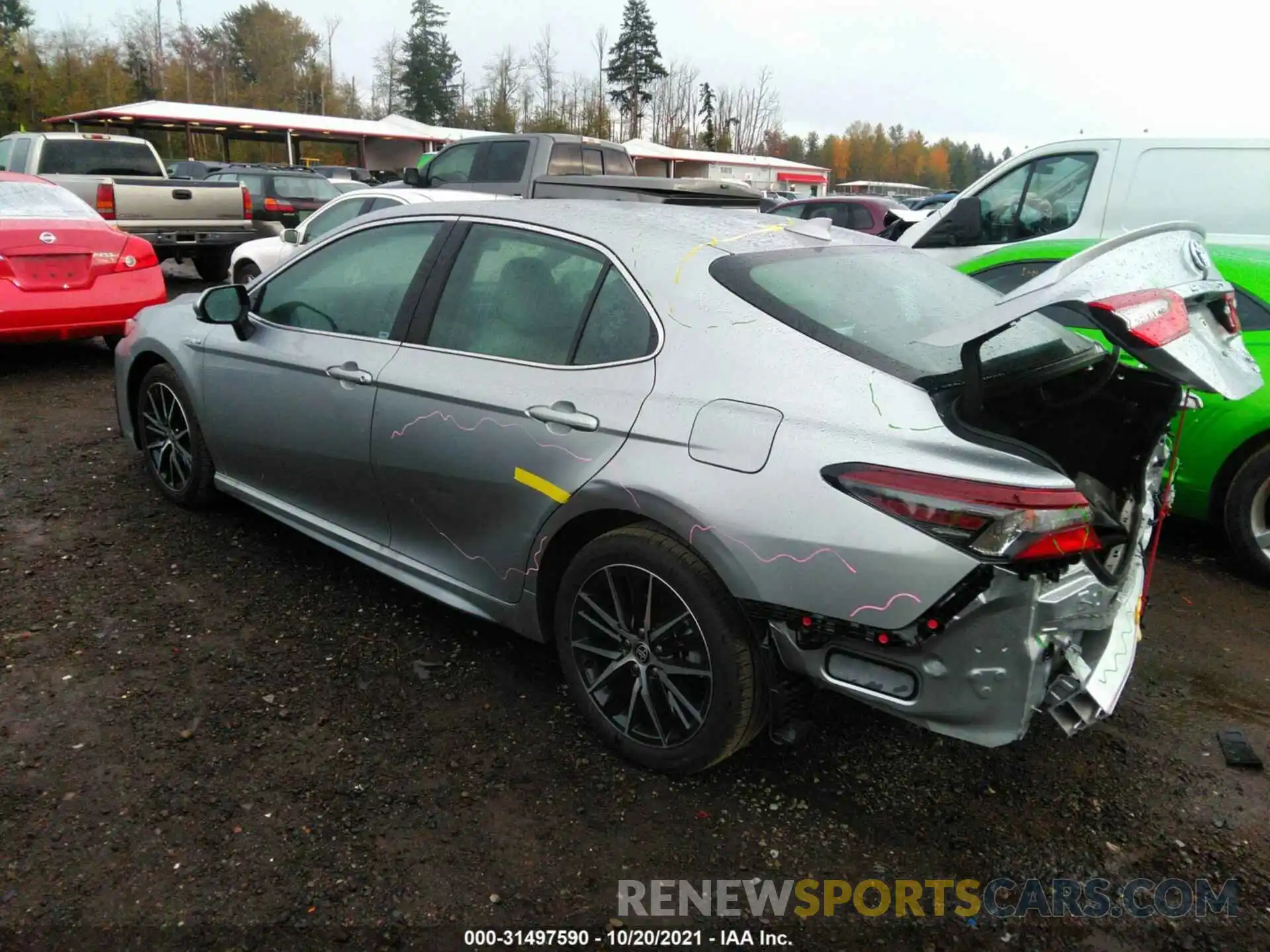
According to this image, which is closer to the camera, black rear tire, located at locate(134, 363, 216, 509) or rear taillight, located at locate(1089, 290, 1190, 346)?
rear taillight, located at locate(1089, 290, 1190, 346)

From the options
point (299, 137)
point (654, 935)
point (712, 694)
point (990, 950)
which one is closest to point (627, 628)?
point (712, 694)

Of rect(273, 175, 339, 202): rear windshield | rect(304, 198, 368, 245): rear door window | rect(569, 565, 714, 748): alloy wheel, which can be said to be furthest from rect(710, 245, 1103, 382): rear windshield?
rect(273, 175, 339, 202): rear windshield

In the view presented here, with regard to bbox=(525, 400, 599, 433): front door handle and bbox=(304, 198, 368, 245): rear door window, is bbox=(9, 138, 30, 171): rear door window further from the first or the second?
bbox=(525, 400, 599, 433): front door handle

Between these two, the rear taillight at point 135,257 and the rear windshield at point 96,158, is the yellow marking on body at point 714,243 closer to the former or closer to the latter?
the rear taillight at point 135,257

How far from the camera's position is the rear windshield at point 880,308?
8.20ft

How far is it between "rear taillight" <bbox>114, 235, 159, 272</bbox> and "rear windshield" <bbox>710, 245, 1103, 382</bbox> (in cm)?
642

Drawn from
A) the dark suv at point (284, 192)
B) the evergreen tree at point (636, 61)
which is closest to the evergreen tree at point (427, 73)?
the evergreen tree at point (636, 61)

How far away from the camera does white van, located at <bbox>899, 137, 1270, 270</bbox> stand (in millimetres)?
6715

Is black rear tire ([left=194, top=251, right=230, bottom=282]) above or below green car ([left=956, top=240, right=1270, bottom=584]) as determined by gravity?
below

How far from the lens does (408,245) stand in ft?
11.6

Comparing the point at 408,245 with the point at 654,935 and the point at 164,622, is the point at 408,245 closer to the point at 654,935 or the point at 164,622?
the point at 164,622

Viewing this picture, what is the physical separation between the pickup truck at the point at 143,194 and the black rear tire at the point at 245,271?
6.07 ft

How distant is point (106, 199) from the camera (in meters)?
11.0

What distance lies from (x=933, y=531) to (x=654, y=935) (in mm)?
1189
